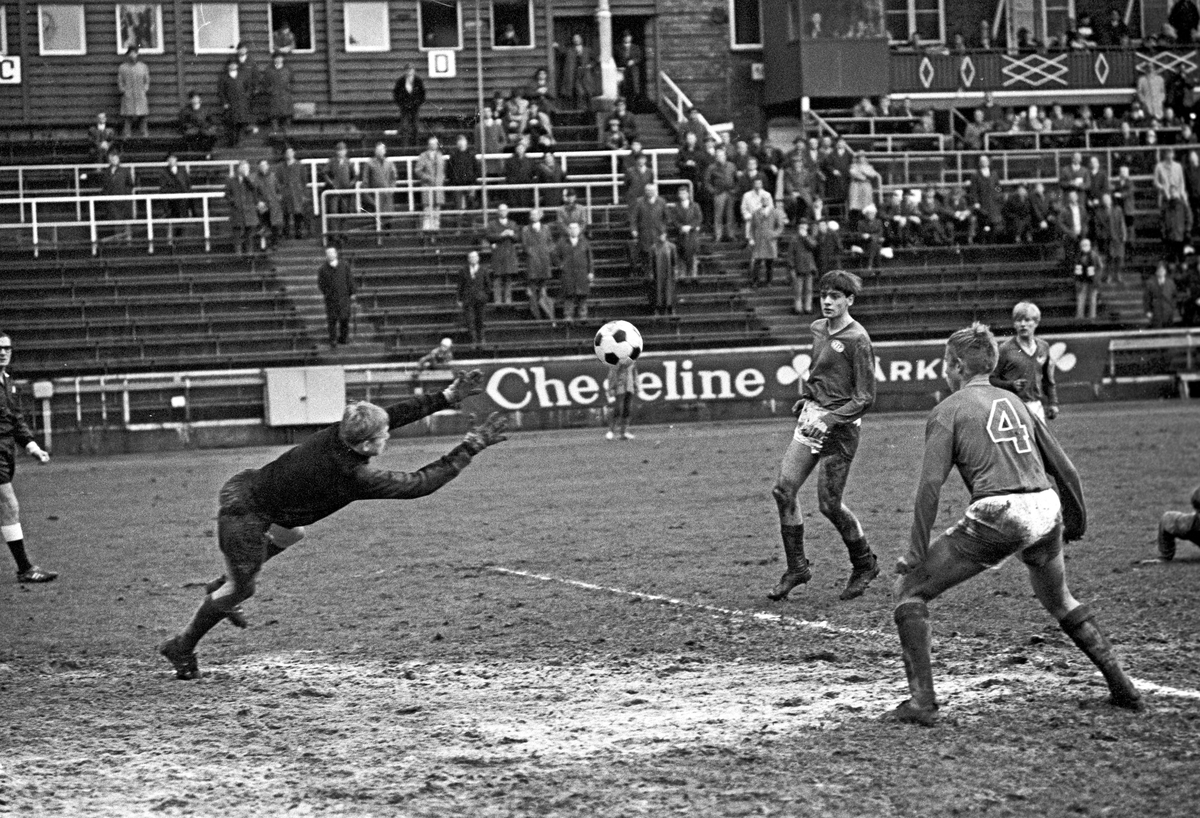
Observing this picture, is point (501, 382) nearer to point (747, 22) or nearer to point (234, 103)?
point (234, 103)

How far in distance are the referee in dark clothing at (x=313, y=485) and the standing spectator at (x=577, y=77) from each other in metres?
28.7

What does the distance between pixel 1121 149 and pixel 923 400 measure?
9.99 meters

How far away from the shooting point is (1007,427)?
26.1 ft

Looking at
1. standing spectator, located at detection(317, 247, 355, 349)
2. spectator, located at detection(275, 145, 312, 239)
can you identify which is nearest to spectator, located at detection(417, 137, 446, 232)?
spectator, located at detection(275, 145, 312, 239)

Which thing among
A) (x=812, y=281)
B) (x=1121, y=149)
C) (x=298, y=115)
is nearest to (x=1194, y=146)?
(x=1121, y=149)

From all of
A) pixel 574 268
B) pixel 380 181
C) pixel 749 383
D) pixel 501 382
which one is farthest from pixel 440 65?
pixel 749 383

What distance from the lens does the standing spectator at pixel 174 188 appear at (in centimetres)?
3206

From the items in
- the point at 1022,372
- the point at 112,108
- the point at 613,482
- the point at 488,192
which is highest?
the point at 112,108

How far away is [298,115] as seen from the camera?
123 feet

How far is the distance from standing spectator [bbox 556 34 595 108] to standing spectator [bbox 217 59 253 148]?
700 centimetres

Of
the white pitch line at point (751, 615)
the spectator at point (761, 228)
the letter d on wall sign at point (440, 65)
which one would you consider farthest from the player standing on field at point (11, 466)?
the letter d on wall sign at point (440, 65)

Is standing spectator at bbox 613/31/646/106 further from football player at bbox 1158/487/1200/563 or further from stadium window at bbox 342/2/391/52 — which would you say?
football player at bbox 1158/487/1200/563

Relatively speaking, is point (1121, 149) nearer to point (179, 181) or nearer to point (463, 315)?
point (463, 315)

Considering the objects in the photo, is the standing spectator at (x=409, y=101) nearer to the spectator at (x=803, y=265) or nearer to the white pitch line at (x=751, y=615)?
the spectator at (x=803, y=265)
